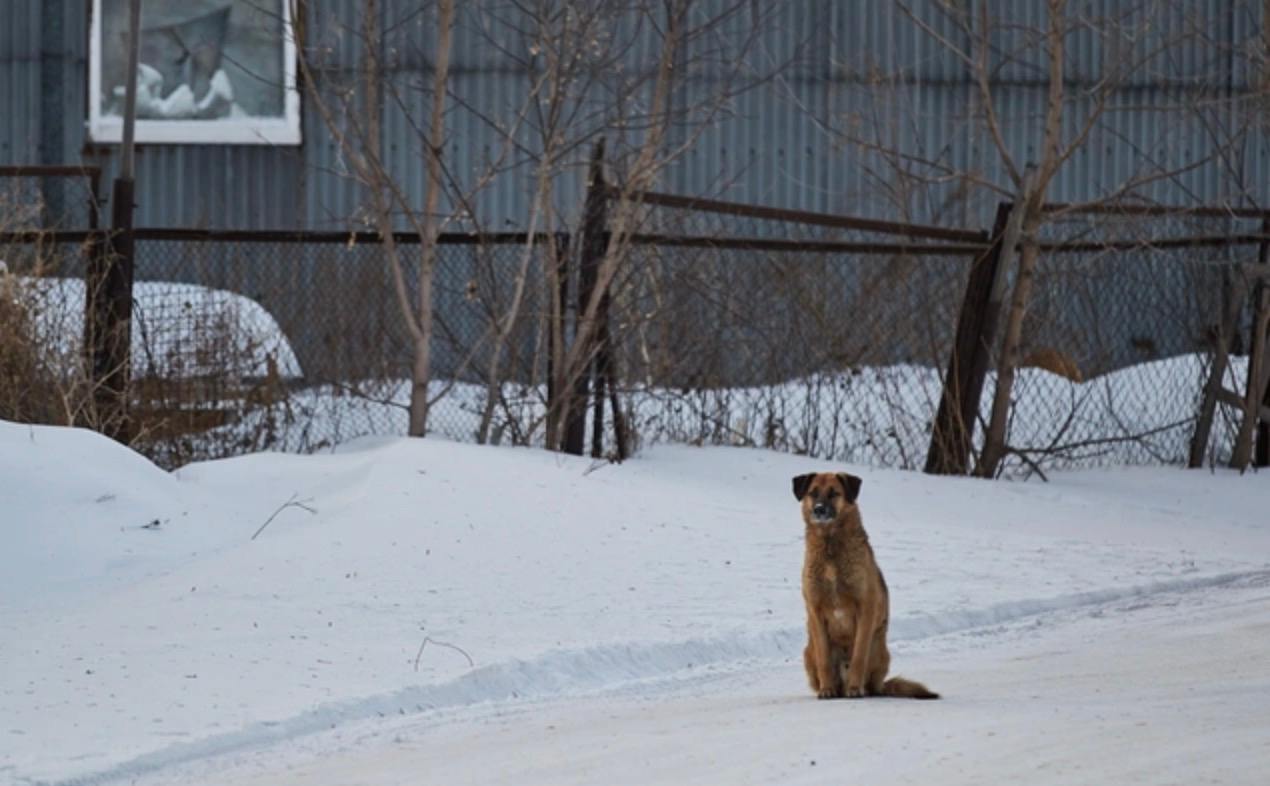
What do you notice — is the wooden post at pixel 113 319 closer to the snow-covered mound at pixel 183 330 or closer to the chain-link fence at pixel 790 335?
the snow-covered mound at pixel 183 330

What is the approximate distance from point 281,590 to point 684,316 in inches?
215

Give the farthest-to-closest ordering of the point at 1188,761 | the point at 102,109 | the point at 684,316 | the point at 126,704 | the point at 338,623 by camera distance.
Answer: the point at 102,109, the point at 684,316, the point at 338,623, the point at 126,704, the point at 1188,761

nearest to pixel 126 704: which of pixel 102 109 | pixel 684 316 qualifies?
pixel 684 316

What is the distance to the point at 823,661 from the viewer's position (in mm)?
7152

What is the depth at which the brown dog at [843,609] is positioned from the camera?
7.07 m

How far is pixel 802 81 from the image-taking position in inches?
861

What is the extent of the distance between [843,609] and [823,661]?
203mm

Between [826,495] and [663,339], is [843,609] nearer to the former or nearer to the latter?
[826,495]

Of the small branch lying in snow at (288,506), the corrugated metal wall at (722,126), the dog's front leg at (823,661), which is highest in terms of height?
the corrugated metal wall at (722,126)

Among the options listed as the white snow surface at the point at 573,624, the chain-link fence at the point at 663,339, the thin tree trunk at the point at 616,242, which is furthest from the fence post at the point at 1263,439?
the thin tree trunk at the point at 616,242

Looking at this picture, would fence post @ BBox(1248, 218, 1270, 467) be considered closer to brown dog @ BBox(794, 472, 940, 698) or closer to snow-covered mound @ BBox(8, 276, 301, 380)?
snow-covered mound @ BBox(8, 276, 301, 380)

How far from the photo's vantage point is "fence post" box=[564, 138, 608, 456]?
42.4 feet

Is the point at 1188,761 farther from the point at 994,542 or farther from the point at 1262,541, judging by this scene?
the point at 1262,541

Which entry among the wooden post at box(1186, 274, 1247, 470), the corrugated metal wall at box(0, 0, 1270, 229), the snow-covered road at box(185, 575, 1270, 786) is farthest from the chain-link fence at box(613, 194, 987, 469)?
the corrugated metal wall at box(0, 0, 1270, 229)
